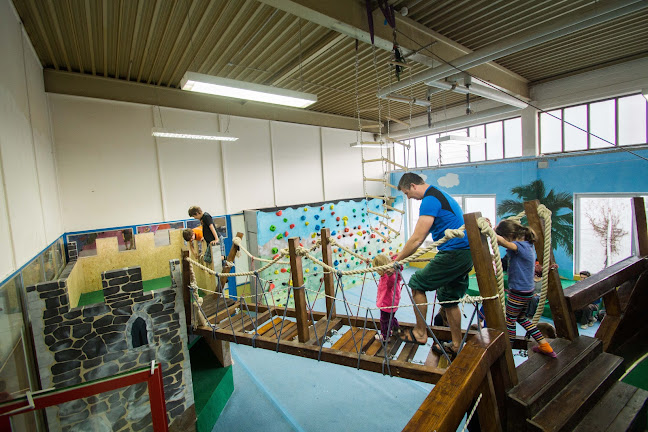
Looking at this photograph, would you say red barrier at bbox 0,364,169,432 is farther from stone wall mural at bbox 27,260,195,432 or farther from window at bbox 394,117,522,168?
window at bbox 394,117,522,168

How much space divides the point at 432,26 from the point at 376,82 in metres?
2.17

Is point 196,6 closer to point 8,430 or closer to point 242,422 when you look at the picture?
point 8,430

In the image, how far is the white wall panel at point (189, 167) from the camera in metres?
6.25

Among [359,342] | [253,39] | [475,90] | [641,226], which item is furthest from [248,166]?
[641,226]

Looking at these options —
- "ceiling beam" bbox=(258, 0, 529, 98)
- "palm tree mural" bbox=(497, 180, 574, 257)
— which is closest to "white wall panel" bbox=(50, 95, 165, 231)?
"ceiling beam" bbox=(258, 0, 529, 98)

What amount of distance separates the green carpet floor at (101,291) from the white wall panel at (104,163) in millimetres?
1204

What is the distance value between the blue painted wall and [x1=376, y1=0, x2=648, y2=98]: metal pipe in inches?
140

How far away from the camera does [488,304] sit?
1.49 metres

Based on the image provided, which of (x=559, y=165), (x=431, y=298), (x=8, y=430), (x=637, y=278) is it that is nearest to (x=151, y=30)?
(x=8, y=430)

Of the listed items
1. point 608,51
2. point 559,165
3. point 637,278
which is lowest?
point 637,278

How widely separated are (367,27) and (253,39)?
1.74 meters

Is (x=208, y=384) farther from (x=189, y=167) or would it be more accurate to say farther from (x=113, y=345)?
(x=189, y=167)

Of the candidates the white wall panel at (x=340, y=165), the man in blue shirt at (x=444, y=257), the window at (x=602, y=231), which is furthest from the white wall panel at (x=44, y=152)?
the window at (x=602, y=231)

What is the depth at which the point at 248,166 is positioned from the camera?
7398mm
